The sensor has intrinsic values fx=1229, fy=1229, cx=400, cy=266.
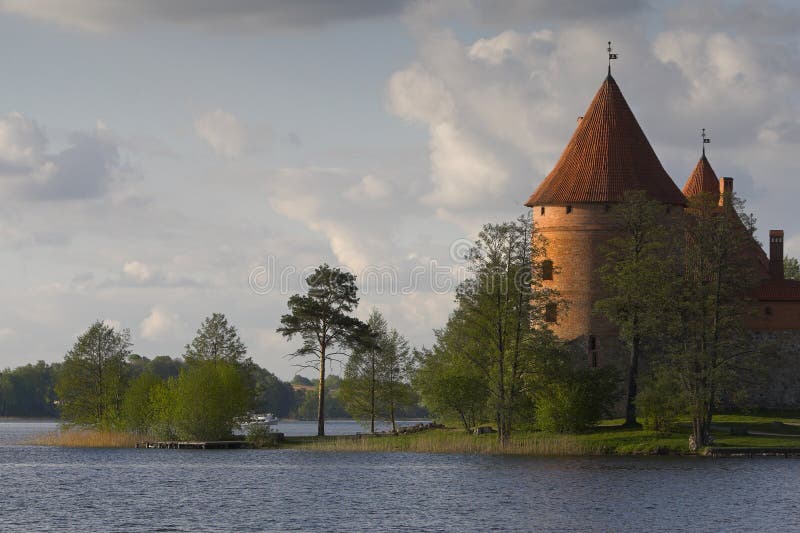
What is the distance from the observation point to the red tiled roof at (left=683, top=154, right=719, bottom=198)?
70.1 m

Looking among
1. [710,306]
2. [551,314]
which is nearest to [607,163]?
[551,314]

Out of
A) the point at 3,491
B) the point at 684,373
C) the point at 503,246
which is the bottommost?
the point at 3,491

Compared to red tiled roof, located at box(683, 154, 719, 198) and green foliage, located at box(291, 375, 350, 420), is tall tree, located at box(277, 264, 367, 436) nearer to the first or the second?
red tiled roof, located at box(683, 154, 719, 198)

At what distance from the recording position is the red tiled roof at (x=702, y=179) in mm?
70062

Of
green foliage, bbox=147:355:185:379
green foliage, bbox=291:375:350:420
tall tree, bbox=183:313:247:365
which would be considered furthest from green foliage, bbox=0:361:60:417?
A: tall tree, bbox=183:313:247:365

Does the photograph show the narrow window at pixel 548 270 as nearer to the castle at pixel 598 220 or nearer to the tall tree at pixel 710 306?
the castle at pixel 598 220

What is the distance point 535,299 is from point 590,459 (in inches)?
308

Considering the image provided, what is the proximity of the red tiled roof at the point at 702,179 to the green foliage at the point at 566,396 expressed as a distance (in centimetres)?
2122

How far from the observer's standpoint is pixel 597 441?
49594 millimetres

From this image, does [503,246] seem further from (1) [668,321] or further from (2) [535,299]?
(1) [668,321]

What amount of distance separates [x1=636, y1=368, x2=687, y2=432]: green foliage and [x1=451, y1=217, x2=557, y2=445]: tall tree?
15.6ft

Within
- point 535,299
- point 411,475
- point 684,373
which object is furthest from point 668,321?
point 411,475

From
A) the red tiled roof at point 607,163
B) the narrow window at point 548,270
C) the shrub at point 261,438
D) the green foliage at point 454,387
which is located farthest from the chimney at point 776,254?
the shrub at point 261,438

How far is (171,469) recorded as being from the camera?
156ft
